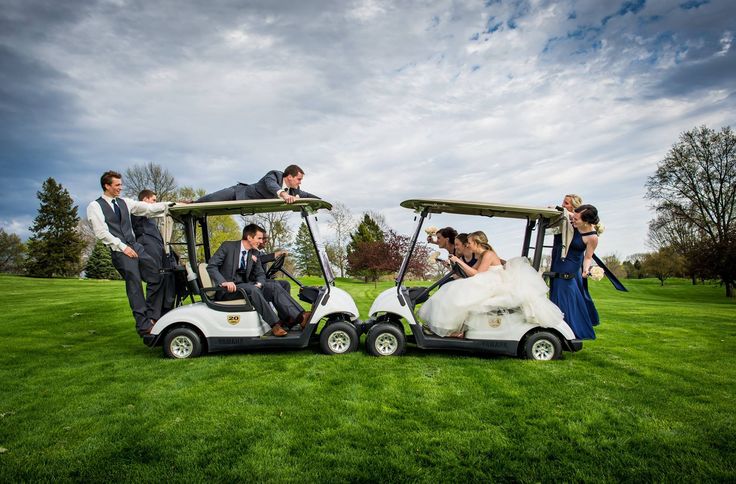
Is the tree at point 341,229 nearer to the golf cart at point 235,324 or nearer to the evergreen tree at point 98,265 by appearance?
the evergreen tree at point 98,265

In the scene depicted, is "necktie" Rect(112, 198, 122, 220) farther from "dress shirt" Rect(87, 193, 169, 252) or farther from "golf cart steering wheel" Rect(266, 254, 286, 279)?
"golf cart steering wheel" Rect(266, 254, 286, 279)

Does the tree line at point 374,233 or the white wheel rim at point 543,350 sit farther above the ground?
the tree line at point 374,233

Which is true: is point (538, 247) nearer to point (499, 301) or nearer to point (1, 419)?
point (499, 301)

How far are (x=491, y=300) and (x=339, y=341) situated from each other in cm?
209

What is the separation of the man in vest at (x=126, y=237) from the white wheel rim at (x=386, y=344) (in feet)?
10.7

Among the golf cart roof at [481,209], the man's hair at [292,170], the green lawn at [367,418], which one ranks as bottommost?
the green lawn at [367,418]

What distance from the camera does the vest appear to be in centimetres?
586

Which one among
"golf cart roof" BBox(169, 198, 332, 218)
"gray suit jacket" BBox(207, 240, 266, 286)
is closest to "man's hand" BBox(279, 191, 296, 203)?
"golf cart roof" BBox(169, 198, 332, 218)

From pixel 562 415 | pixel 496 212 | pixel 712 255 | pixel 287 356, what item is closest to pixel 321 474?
pixel 562 415

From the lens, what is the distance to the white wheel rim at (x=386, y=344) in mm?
5703

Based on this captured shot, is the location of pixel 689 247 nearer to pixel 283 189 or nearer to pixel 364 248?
pixel 364 248

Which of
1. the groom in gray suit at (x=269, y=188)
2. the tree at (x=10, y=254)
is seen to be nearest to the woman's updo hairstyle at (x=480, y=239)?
the groom in gray suit at (x=269, y=188)

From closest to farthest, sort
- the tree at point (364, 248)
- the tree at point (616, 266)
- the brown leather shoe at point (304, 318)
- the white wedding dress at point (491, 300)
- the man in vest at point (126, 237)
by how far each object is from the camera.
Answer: the white wedding dress at point (491, 300)
the man in vest at point (126, 237)
the brown leather shoe at point (304, 318)
the tree at point (364, 248)
the tree at point (616, 266)

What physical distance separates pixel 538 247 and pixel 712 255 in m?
25.7
